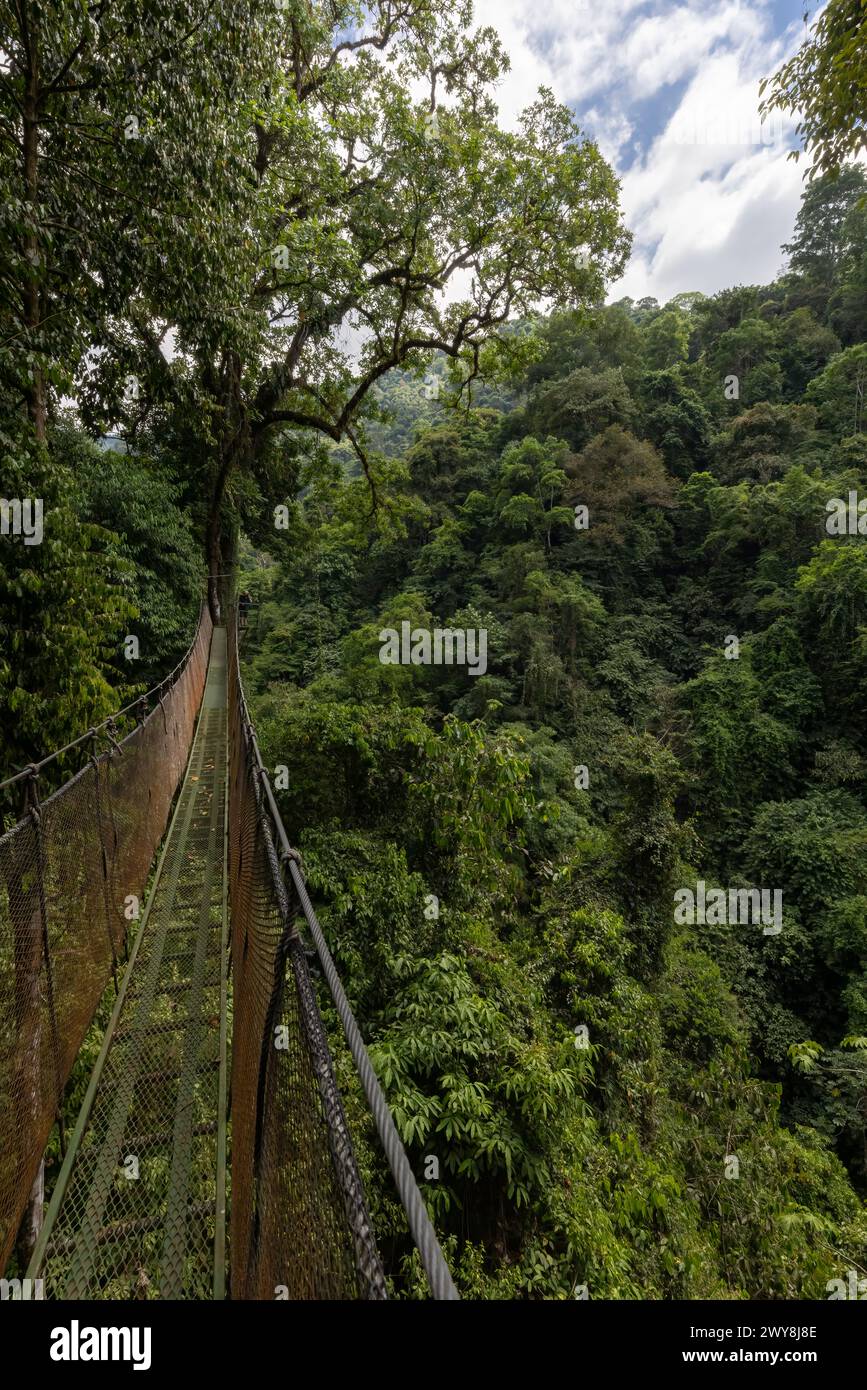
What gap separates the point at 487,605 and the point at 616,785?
6747mm

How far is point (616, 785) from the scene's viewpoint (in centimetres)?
1362

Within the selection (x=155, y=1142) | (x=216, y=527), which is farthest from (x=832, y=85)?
(x=216, y=527)

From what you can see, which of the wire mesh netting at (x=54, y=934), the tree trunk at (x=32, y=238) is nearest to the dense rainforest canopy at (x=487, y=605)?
the tree trunk at (x=32, y=238)

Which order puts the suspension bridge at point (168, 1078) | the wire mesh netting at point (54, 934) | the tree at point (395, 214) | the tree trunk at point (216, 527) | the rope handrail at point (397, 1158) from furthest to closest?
the tree trunk at point (216, 527) < the tree at point (395, 214) < the wire mesh netting at point (54, 934) < the suspension bridge at point (168, 1078) < the rope handrail at point (397, 1158)

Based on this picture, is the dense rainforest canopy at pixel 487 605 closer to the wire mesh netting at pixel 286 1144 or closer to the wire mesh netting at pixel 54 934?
the wire mesh netting at pixel 54 934

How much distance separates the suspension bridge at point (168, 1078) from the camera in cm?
A: 119

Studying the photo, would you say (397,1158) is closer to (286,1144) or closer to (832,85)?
(286,1144)

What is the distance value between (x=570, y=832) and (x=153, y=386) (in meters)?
9.39

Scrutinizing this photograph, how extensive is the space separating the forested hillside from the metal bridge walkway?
3.52 ft

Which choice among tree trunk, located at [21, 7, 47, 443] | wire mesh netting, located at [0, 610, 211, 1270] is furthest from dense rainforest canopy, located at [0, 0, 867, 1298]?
wire mesh netting, located at [0, 610, 211, 1270]

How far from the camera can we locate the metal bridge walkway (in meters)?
2.28

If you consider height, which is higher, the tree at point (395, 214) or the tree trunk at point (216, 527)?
the tree at point (395, 214)

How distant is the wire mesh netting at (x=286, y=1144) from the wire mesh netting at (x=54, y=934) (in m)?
0.74
